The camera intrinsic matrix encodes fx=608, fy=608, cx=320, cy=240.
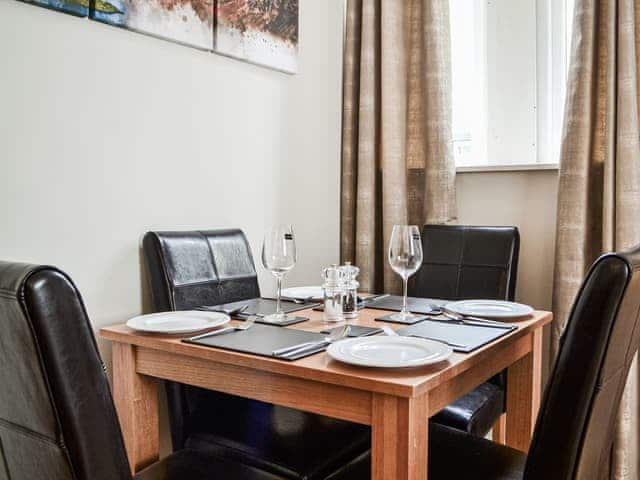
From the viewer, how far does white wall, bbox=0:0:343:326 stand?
1.58 metres

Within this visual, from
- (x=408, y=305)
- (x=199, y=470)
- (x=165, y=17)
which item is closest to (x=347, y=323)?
(x=408, y=305)

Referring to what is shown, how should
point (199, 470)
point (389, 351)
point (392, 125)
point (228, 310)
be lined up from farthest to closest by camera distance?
point (392, 125), point (228, 310), point (199, 470), point (389, 351)

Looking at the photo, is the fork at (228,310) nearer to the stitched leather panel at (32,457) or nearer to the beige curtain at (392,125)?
the stitched leather panel at (32,457)

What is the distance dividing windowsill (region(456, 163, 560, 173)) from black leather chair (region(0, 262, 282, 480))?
2.00 m

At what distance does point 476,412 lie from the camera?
5.73 feet

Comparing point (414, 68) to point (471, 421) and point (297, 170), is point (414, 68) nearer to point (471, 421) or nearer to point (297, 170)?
point (297, 170)

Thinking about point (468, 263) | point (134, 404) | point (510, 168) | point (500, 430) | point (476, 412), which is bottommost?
point (500, 430)

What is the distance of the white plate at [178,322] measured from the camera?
1435 millimetres

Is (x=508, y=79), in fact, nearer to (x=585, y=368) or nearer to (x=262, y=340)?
(x=262, y=340)

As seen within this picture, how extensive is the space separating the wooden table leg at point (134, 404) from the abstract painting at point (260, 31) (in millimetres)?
1136

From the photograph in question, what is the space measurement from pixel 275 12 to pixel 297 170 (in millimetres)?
624

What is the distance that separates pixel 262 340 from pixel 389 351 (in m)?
0.30

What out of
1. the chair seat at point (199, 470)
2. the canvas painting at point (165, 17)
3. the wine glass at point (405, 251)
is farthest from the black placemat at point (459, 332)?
the canvas painting at point (165, 17)

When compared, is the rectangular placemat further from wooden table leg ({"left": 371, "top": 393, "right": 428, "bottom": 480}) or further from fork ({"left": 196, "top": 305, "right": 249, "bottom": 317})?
wooden table leg ({"left": 371, "top": 393, "right": 428, "bottom": 480})
